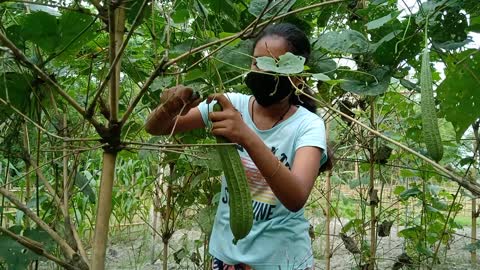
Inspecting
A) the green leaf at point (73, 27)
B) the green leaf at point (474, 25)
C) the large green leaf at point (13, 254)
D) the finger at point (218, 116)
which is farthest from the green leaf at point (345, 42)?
the large green leaf at point (13, 254)

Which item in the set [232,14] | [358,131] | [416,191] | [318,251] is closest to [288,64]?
[232,14]

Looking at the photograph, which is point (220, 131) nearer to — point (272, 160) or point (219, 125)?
point (219, 125)

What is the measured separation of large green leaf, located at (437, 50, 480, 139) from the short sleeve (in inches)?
11.7

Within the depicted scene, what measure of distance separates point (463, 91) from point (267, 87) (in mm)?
456

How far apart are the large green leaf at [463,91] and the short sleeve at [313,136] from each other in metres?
0.30

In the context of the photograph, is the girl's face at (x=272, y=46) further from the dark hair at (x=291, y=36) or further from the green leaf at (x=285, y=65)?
the green leaf at (x=285, y=65)

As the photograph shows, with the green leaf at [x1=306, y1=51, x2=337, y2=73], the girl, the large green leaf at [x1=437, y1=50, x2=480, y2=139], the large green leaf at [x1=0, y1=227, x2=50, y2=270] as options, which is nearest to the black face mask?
the girl

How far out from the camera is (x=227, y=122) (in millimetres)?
1029

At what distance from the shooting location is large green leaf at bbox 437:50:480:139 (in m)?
1.13

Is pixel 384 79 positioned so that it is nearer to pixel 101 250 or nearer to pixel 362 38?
pixel 362 38

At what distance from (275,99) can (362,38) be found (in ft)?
0.93

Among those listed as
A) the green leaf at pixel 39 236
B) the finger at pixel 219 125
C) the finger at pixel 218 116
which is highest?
the finger at pixel 218 116

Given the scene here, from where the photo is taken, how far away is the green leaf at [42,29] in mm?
1051

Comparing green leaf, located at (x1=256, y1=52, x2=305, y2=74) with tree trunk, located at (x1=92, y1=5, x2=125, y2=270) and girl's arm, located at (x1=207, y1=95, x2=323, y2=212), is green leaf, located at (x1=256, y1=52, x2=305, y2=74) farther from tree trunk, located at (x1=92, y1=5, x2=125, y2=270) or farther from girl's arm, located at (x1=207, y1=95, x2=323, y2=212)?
tree trunk, located at (x1=92, y1=5, x2=125, y2=270)
